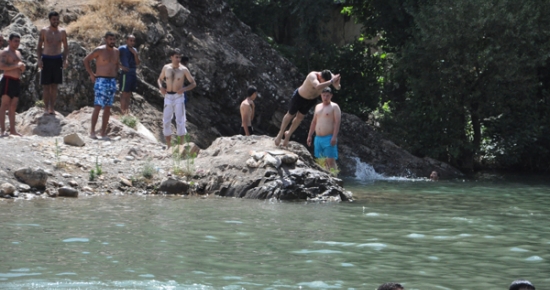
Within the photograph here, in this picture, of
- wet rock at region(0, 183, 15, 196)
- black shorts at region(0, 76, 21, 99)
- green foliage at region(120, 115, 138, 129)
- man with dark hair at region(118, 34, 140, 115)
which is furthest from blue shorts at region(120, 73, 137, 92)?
wet rock at region(0, 183, 15, 196)

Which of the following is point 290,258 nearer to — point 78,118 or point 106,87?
point 106,87

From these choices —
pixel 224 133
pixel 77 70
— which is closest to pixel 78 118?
pixel 77 70

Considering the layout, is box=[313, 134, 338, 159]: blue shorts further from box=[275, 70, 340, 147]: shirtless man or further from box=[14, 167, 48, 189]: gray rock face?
box=[14, 167, 48, 189]: gray rock face

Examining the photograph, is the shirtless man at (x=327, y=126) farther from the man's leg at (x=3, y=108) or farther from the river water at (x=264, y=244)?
the man's leg at (x=3, y=108)

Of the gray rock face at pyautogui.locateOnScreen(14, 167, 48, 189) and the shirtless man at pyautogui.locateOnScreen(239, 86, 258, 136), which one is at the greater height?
the shirtless man at pyautogui.locateOnScreen(239, 86, 258, 136)

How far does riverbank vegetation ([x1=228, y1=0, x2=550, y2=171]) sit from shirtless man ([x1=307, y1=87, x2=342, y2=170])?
9.37 m

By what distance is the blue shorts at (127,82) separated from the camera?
18453 mm

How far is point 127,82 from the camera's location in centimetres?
1852

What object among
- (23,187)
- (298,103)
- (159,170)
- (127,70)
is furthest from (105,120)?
(298,103)

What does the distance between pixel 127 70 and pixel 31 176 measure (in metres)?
5.43

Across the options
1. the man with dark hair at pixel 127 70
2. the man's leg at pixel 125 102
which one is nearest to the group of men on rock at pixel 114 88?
the man with dark hair at pixel 127 70

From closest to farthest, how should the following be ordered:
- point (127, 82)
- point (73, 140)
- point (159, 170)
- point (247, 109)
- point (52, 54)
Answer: point (159, 170) < point (73, 140) < point (52, 54) < point (247, 109) < point (127, 82)

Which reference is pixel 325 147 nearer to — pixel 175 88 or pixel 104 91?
pixel 175 88

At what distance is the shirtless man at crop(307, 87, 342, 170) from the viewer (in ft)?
48.9
